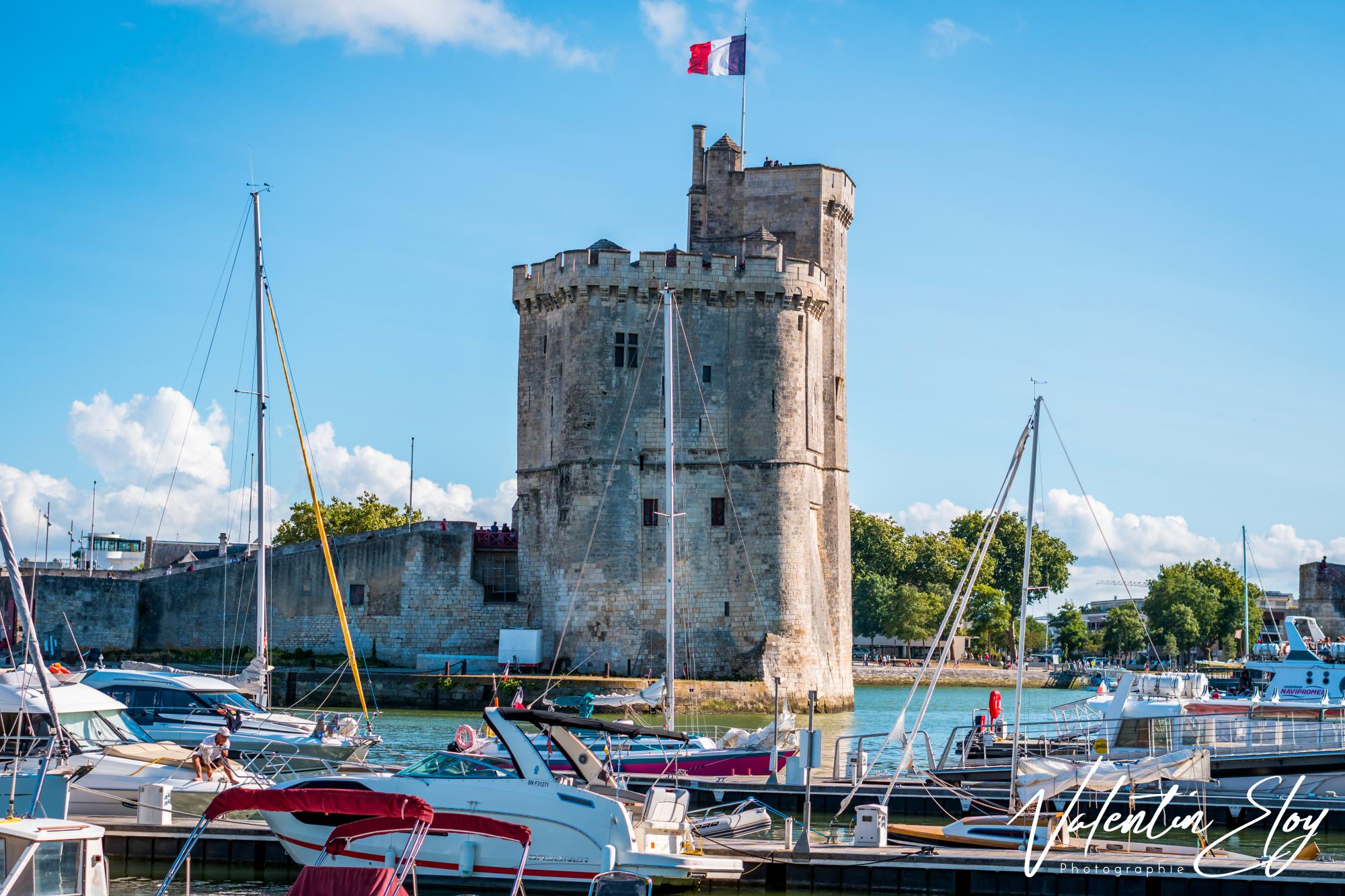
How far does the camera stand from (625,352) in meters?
49.6

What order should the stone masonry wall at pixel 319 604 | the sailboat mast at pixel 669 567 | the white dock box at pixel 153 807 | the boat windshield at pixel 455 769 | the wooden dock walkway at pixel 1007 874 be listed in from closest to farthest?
the wooden dock walkway at pixel 1007 874 → the boat windshield at pixel 455 769 → the white dock box at pixel 153 807 → the sailboat mast at pixel 669 567 → the stone masonry wall at pixel 319 604

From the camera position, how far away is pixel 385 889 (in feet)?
44.3

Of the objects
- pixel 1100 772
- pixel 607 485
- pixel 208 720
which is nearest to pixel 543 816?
pixel 1100 772

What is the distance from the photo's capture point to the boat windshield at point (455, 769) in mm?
18484

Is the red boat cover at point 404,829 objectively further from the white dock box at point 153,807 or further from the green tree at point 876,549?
the green tree at point 876,549

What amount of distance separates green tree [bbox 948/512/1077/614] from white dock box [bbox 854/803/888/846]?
79.6 m

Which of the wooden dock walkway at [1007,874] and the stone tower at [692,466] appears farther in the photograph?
the stone tower at [692,466]

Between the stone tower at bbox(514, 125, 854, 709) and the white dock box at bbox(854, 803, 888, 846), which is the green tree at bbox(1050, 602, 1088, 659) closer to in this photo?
the stone tower at bbox(514, 125, 854, 709)

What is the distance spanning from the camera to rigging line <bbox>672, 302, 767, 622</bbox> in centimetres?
4897

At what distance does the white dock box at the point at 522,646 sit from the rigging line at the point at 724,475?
6.75m

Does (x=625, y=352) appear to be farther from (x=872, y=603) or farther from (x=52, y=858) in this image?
(x=872, y=603)

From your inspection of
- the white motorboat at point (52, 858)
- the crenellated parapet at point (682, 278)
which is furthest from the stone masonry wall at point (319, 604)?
the white motorboat at point (52, 858)

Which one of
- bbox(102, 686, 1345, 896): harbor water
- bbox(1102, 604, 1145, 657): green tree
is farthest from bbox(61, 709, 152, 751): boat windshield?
bbox(1102, 604, 1145, 657): green tree

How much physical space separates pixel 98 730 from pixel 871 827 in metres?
10.9
